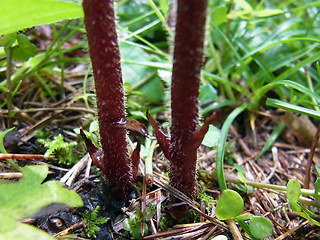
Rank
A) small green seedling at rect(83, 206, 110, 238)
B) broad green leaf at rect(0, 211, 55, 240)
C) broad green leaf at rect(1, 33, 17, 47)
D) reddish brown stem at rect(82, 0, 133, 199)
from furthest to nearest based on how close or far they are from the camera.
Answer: broad green leaf at rect(1, 33, 17, 47) → small green seedling at rect(83, 206, 110, 238) → reddish brown stem at rect(82, 0, 133, 199) → broad green leaf at rect(0, 211, 55, 240)

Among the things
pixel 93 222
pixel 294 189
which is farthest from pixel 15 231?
pixel 294 189

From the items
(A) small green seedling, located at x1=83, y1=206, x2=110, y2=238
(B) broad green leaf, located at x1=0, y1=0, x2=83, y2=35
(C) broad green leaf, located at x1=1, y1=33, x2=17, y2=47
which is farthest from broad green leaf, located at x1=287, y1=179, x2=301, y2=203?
(C) broad green leaf, located at x1=1, y1=33, x2=17, y2=47

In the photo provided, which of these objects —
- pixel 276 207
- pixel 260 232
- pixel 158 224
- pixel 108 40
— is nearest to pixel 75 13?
pixel 108 40

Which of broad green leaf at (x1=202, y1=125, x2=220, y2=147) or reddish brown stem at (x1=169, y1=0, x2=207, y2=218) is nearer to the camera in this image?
reddish brown stem at (x1=169, y1=0, x2=207, y2=218)

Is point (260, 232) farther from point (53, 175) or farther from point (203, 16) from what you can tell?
point (53, 175)

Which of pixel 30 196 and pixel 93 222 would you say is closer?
pixel 30 196

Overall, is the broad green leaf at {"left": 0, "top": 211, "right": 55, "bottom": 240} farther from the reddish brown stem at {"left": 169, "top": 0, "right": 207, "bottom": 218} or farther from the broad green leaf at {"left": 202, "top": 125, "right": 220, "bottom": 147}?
the broad green leaf at {"left": 202, "top": 125, "right": 220, "bottom": 147}

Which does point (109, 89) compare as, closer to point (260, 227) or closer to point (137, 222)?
point (137, 222)
